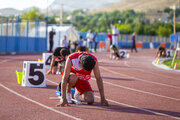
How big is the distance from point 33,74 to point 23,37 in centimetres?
2358

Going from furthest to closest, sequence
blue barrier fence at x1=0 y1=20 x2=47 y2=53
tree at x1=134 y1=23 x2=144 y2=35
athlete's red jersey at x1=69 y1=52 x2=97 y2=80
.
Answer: tree at x1=134 y1=23 x2=144 y2=35, blue barrier fence at x1=0 y1=20 x2=47 y2=53, athlete's red jersey at x1=69 y1=52 x2=97 y2=80

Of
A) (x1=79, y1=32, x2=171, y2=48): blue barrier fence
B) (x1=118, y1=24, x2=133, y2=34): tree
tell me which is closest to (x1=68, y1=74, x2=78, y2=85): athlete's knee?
(x1=79, y1=32, x2=171, y2=48): blue barrier fence

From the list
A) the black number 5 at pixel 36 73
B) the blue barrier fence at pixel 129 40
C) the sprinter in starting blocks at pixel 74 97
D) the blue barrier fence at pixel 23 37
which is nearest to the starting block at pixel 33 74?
the black number 5 at pixel 36 73

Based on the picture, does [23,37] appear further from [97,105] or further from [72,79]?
[72,79]

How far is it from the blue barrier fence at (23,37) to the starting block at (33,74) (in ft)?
66.3

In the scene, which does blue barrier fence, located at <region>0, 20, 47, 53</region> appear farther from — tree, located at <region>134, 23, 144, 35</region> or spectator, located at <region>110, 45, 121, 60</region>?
tree, located at <region>134, 23, 144, 35</region>

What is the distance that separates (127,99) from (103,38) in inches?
1894

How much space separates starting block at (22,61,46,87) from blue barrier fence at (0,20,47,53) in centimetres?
2021

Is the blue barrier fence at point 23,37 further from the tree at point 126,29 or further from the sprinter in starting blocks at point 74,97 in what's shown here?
the tree at point 126,29

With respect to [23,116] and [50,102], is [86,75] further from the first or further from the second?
[23,116]

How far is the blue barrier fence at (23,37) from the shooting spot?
31.0 metres

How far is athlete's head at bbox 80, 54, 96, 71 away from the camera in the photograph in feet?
23.4

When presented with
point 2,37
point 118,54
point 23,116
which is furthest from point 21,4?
point 23,116

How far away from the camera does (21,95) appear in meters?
9.24
